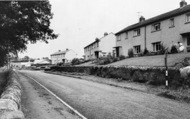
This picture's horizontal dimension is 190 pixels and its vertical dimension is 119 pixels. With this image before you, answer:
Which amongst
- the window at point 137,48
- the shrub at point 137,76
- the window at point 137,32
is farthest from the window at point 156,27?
the shrub at point 137,76

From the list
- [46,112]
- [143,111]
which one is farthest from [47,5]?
[143,111]

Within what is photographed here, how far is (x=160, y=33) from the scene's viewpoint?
32.1 meters

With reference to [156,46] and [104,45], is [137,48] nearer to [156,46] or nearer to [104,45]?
[156,46]

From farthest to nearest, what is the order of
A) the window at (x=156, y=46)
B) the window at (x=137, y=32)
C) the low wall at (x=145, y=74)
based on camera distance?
the window at (x=137, y=32) < the window at (x=156, y=46) < the low wall at (x=145, y=74)

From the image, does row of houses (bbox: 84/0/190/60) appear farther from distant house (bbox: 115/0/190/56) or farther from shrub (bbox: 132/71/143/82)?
shrub (bbox: 132/71/143/82)

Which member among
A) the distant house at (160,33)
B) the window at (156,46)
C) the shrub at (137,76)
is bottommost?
the shrub at (137,76)

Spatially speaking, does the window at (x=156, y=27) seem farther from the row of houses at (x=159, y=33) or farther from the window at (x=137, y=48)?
the window at (x=137, y=48)

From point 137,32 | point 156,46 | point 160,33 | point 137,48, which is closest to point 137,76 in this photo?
point 160,33

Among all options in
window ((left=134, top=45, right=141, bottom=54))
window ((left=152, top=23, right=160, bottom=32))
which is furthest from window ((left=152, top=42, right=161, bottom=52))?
window ((left=134, top=45, right=141, bottom=54))

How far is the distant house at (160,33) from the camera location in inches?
→ 1093

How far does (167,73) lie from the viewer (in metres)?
13.6

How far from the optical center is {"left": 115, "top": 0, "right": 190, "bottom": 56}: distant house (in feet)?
91.1

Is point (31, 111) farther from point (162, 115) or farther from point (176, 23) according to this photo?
point (176, 23)

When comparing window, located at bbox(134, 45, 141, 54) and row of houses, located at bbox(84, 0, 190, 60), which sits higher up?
row of houses, located at bbox(84, 0, 190, 60)
